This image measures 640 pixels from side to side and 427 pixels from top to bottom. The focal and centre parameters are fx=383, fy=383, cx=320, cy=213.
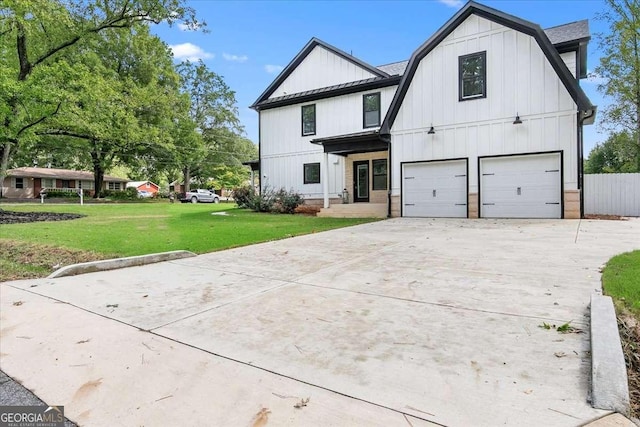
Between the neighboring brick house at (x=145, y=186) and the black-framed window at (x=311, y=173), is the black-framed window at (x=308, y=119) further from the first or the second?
the neighboring brick house at (x=145, y=186)

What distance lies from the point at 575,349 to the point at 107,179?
59456 millimetres

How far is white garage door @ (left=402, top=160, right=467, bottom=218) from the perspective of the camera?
14.3 m

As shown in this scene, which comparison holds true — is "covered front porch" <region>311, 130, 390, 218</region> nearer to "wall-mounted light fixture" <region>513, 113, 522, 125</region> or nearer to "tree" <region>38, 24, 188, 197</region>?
"wall-mounted light fixture" <region>513, 113, 522, 125</region>

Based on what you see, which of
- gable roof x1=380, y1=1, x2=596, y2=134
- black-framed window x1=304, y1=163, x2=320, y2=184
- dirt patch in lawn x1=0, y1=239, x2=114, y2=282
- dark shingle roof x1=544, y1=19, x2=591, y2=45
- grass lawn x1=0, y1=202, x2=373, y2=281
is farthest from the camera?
black-framed window x1=304, y1=163, x2=320, y2=184

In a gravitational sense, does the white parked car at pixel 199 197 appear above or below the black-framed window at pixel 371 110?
below

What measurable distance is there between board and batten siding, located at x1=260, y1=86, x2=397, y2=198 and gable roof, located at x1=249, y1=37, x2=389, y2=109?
2.79ft

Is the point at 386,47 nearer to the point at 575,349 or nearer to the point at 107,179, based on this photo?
the point at 575,349

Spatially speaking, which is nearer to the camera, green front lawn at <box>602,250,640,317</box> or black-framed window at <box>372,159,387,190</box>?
green front lawn at <box>602,250,640,317</box>

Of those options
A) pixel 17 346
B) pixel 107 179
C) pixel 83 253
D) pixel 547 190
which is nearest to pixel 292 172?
pixel 547 190

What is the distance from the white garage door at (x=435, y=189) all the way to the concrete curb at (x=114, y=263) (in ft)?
32.8

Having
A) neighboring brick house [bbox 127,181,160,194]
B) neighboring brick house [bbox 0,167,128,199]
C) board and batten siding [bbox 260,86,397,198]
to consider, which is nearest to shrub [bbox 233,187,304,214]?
board and batten siding [bbox 260,86,397,198]

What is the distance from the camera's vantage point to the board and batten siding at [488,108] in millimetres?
12523

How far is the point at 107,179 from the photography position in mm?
53062

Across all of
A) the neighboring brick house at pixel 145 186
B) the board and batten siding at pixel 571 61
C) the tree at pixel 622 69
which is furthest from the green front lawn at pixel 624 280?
the neighboring brick house at pixel 145 186
